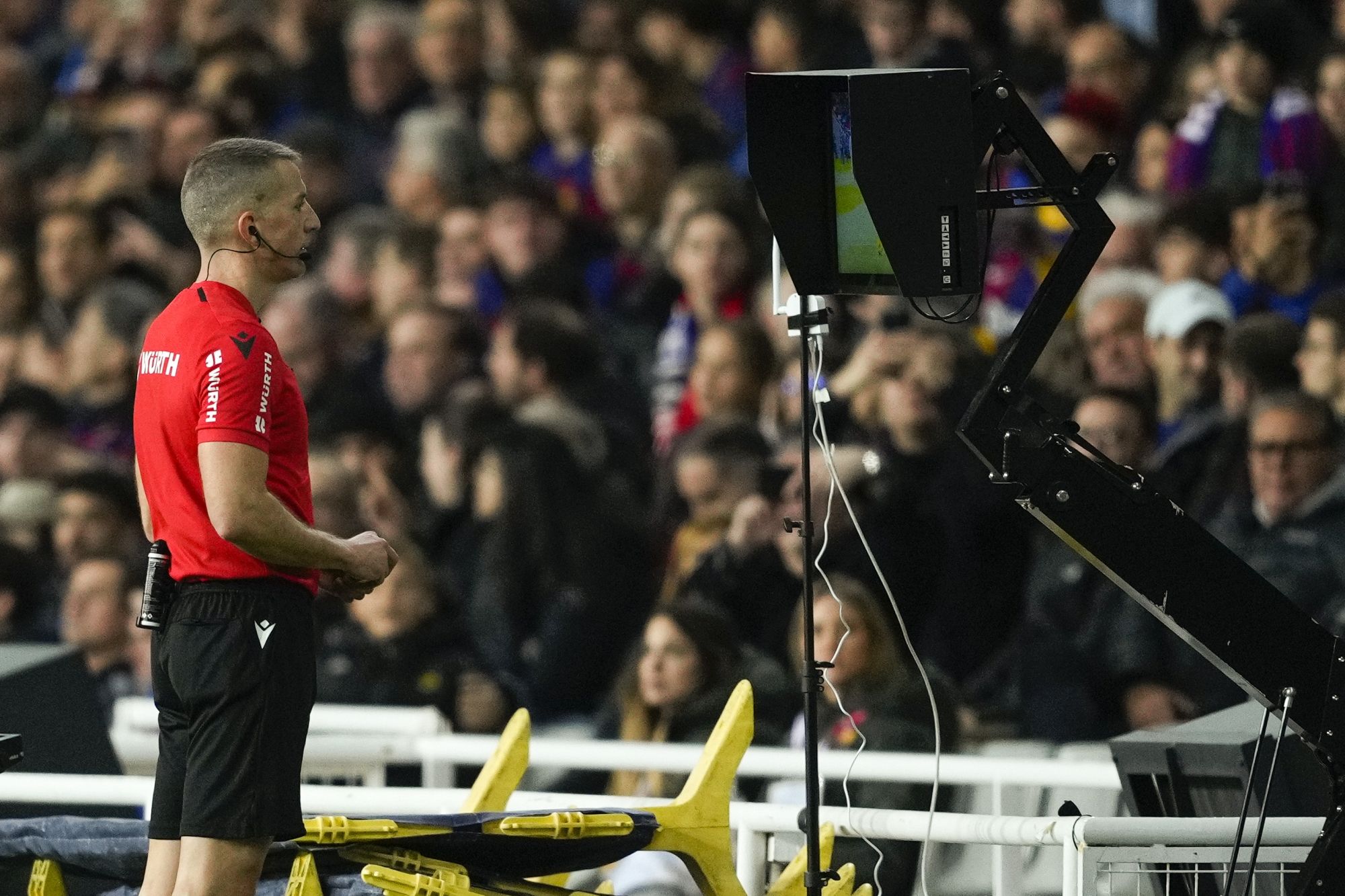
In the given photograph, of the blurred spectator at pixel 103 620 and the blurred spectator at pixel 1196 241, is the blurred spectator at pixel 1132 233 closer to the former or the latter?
the blurred spectator at pixel 1196 241

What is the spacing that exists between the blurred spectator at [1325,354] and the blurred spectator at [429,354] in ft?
11.1

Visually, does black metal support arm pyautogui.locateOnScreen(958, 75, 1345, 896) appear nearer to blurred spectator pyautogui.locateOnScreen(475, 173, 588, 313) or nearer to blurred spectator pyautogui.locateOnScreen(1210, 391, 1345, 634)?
blurred spectator pyautogui.locateOnScreen(1210, 391, 1345, 634)

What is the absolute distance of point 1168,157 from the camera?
824 centimetres

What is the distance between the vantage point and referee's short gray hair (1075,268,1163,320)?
7555 millimetres

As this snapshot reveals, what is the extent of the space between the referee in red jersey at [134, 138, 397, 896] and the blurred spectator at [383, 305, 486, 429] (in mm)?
4699

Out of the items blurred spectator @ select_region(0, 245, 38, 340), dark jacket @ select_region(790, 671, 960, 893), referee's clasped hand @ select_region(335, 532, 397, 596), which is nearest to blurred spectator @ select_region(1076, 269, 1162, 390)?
dark jacket @ select_region(790, 671, 960, 893)

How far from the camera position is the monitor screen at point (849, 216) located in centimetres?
432


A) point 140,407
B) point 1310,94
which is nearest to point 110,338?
point 1310,94

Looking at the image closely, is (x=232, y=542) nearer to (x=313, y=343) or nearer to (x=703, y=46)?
(x=313, y=343)

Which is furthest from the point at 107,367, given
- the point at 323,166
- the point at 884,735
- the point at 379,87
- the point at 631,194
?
the point at 884,735

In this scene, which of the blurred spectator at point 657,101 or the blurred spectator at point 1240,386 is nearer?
the blurred spectator at point 1240,386

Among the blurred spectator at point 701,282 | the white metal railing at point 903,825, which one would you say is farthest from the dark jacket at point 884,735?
the blurred spectator at point 701,282

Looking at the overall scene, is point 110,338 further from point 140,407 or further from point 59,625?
point 140,407

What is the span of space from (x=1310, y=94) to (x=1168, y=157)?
57 cm
